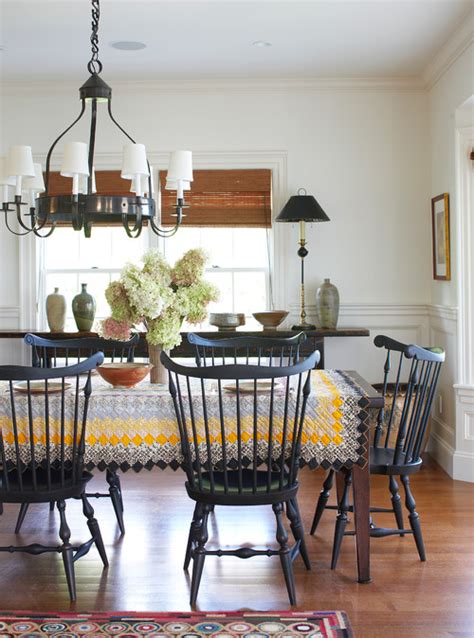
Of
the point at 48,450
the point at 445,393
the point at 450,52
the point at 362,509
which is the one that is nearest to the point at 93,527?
the point at 48,450

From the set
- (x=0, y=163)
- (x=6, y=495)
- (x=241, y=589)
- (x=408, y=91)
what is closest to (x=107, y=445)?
(x=6, y=495)

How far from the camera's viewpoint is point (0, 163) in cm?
368

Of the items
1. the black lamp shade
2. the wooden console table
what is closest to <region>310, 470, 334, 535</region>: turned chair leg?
the wooden console table

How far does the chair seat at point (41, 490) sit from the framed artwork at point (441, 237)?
126 inches

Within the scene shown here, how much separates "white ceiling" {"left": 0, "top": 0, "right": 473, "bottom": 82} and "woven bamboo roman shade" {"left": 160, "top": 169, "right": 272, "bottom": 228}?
74 centimetres

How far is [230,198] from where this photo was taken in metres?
6.16

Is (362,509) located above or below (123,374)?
below

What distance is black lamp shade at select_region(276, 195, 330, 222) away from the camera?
5719 millimetres

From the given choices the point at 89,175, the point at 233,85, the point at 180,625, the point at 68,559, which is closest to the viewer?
the point at 180,625

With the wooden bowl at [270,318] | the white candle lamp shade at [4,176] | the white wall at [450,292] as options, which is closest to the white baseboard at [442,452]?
the white wall at [450,292]

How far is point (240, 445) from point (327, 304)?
9.34 ft

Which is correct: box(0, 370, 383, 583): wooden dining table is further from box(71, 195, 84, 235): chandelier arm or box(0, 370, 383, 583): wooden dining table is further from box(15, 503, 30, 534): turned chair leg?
box(15, 503, 30, 534): turned chair leg

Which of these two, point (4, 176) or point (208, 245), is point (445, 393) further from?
point (4, 176)

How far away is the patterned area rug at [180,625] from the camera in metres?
2.93
